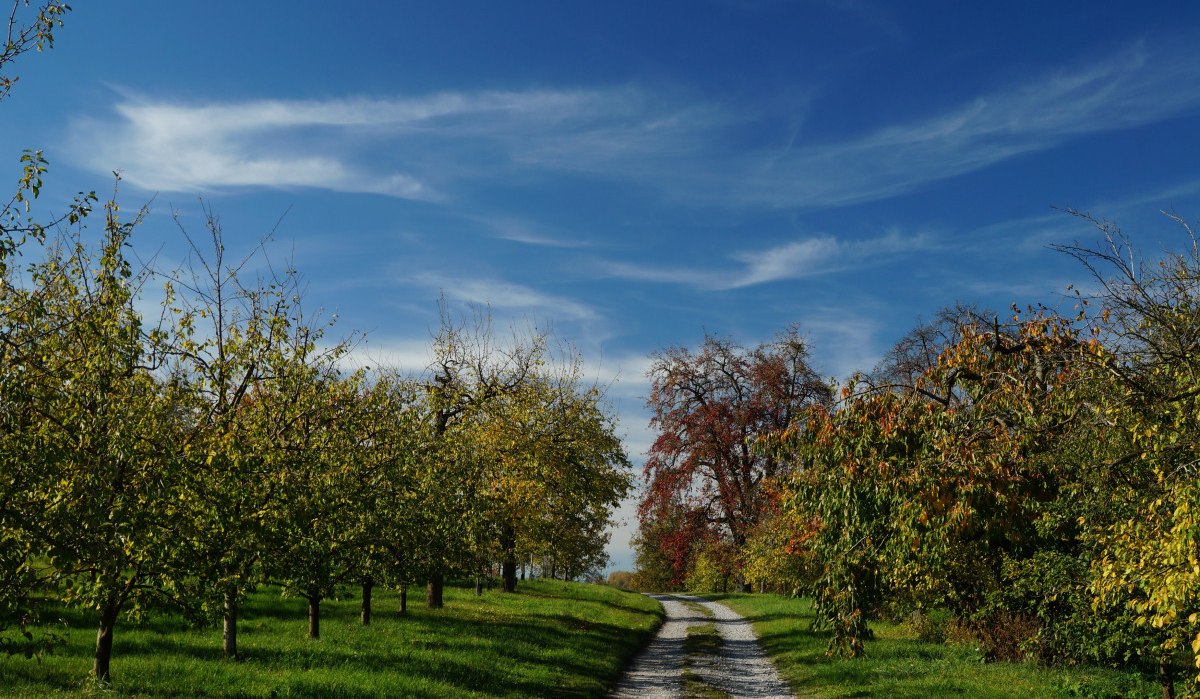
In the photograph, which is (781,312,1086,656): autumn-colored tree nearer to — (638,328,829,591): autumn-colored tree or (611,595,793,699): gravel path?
(611,595,793,699): gravel path

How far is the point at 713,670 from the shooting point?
23.0 m

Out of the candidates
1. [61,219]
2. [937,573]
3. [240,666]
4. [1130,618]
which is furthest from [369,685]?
[1130,618]

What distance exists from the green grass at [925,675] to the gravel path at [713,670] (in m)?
0.67

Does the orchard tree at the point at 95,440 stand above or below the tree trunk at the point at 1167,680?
above

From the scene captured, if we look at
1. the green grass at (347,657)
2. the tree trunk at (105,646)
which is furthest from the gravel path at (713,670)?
the tree trunk at (105,646)

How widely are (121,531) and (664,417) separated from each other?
48.6 metres

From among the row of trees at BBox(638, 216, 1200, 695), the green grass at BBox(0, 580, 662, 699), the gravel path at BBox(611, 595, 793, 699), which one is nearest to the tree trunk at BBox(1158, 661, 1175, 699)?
the row of trees at BBox(638, 216, 1200, 695)

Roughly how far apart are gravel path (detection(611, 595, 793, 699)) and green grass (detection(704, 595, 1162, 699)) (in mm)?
671

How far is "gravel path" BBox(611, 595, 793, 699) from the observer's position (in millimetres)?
19391

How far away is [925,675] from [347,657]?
14269 mm

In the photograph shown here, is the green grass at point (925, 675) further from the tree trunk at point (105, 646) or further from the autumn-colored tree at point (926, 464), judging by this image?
the tree trunk at point (105, 646)

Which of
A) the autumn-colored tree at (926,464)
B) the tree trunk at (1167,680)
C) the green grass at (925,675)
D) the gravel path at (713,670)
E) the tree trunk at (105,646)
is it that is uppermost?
the autumn-colored tree at (926,464)

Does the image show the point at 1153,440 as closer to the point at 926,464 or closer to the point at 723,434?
the point at 926,464

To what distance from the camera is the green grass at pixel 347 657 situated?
14438 mm
